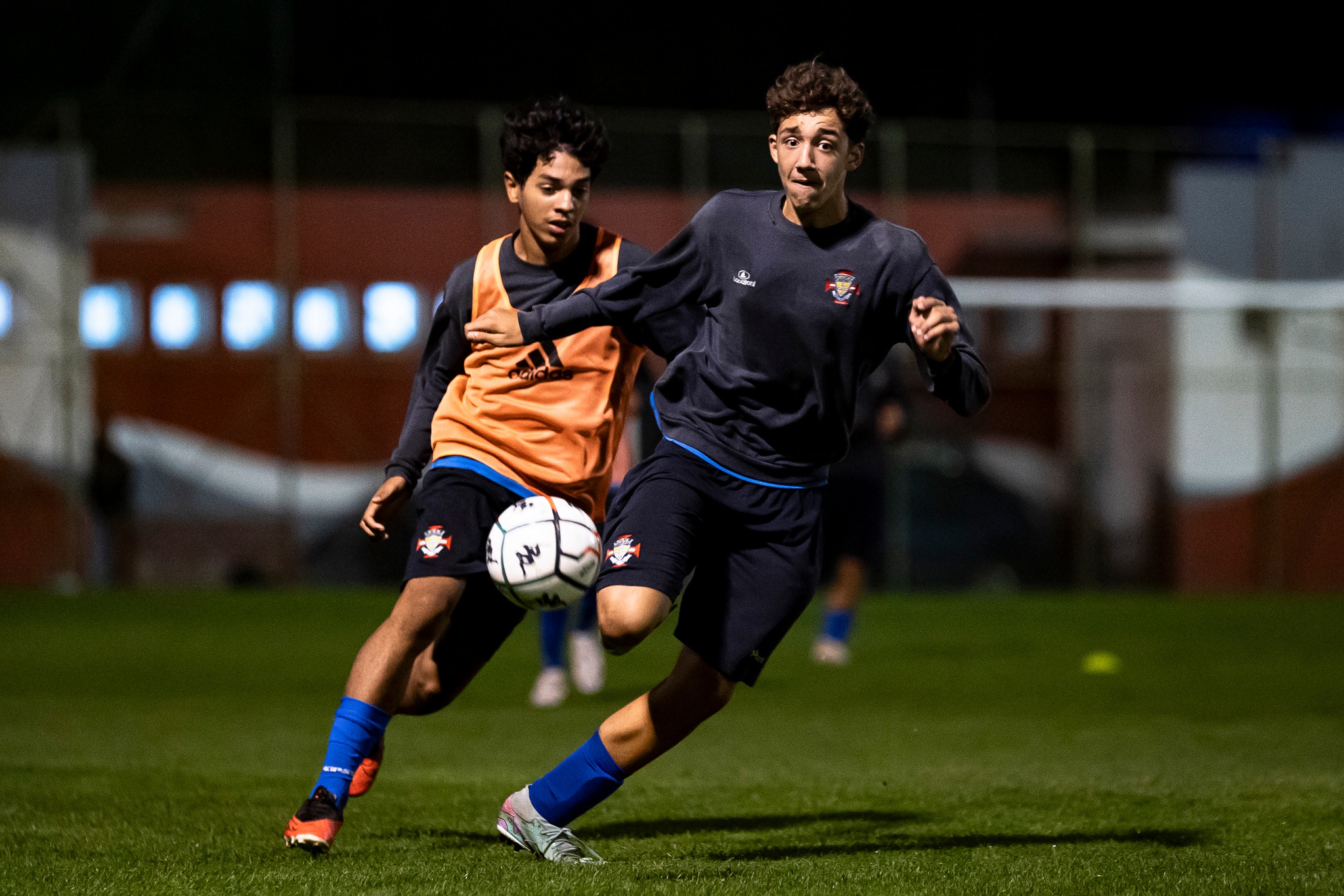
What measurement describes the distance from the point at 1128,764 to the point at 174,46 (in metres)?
15.0

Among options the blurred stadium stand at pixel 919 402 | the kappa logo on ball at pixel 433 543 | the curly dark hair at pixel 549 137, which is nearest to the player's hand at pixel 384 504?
the kappa logo on ball at pixel 433 543

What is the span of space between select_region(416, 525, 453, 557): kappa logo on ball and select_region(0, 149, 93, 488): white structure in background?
14.7m

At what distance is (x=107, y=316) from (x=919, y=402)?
9.22 metres

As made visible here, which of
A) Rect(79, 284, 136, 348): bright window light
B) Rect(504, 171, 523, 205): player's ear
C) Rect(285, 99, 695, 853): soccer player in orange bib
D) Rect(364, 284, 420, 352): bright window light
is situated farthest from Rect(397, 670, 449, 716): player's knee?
Rect(79, 284, 136, 348): bright window light

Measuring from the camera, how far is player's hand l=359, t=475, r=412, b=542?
14.3 ft

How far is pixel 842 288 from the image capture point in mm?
3904

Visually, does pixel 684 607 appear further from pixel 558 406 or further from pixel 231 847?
pixel 231 847

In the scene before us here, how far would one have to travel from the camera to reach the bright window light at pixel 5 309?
1762 cm

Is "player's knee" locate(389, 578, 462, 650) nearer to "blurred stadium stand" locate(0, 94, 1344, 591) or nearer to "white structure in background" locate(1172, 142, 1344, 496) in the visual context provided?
"blurred stadium stand" locate(0, 94, 1344, 591)

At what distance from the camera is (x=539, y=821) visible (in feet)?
13.7

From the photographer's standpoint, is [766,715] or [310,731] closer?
[310,731]

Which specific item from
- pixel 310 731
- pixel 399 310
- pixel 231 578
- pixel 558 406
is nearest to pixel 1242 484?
pixel 399 310

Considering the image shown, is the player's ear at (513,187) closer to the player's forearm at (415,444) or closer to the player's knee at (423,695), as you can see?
the player's forearm at (415,444)

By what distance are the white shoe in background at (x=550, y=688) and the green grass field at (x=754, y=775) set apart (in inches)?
4.9
